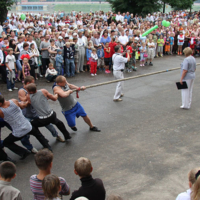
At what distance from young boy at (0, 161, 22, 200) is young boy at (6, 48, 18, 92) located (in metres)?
7.78

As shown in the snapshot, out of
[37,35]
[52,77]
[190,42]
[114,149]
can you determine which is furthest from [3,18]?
[114,149]

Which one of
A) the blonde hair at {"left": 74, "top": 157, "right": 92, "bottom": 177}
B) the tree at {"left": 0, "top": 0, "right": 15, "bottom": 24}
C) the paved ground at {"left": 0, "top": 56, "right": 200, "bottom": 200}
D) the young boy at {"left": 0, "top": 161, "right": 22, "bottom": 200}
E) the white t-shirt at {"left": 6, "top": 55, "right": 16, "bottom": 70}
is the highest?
the tree at {"left": 0, "top": 0, "right": 15, "bottom": 24}

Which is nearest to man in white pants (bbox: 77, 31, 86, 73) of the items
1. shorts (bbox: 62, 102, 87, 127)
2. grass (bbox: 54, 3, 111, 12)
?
shorts (bbox: 62, 102, 87, 127)

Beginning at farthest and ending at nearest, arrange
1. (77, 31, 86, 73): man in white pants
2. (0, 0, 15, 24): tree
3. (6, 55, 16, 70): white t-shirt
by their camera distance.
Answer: (0, 0, 15, 24): tree → (77, 31, 86, 73): man in white pants → (6, 55, 16, 70): white t-shirt

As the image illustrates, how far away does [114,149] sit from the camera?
20.6 ft

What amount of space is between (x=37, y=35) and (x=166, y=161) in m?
9.89

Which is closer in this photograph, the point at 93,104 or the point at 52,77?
the point at 93,104

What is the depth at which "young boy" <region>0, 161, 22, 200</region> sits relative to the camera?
137 inches

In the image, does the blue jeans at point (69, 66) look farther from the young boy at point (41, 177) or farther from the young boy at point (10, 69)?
the young boy at point (41, 177)

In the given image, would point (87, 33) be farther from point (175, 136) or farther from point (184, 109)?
point (175, 136)

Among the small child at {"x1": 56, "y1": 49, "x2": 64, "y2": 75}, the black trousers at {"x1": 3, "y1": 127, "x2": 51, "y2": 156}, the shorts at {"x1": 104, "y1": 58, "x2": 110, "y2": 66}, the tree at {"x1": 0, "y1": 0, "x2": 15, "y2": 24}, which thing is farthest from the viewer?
the tree at {"x1": 0, "y1": 0, "x2": 15, "y2": 24}

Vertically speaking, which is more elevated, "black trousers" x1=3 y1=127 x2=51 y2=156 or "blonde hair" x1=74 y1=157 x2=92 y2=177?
"blonde hair" x1=74 y1=157 x2=92 y2=177

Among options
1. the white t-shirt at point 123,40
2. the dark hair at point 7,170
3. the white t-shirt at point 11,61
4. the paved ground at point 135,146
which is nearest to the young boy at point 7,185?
the dark hair at point 7,170

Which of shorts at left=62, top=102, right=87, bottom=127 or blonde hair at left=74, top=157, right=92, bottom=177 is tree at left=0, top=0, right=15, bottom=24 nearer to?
A: shorts at left=62, top=102, right=87, bottom=127
